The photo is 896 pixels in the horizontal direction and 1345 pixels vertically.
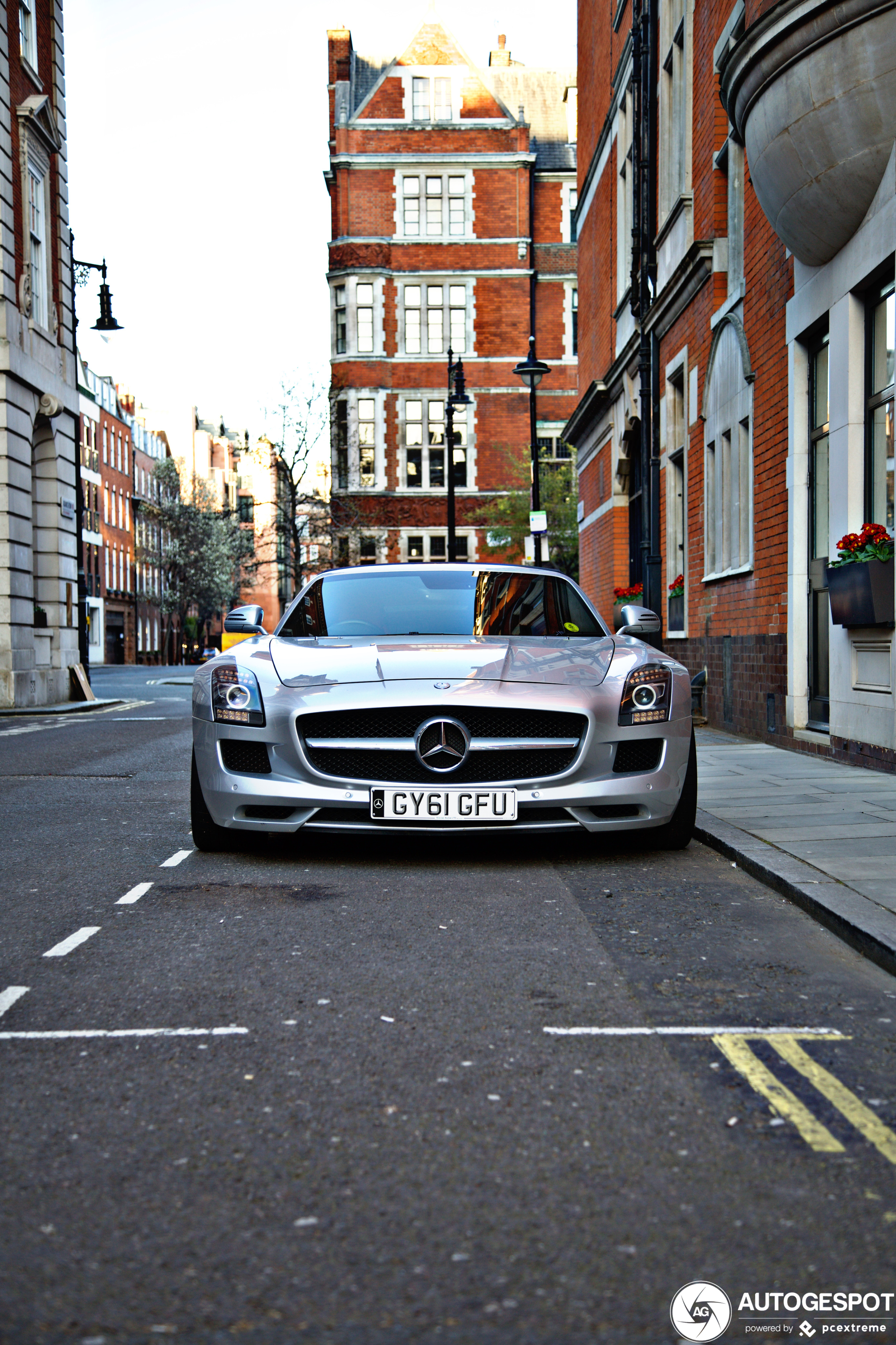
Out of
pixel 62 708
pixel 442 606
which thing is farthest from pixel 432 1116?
pixel 62 708

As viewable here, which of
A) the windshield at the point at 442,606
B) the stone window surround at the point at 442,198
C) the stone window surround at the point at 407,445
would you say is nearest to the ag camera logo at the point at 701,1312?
the windshield at the point at 442,606

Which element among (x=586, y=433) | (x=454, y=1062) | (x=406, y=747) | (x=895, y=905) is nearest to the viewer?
(x=454, y=1062)

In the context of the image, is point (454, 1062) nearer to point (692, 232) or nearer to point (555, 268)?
point (692, 232)

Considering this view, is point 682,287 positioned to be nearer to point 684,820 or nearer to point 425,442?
point 684,820

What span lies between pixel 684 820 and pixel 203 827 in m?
2.29

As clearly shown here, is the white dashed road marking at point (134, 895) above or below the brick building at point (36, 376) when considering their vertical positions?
below

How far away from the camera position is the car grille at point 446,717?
230 inches

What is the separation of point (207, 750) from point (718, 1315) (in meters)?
4.35

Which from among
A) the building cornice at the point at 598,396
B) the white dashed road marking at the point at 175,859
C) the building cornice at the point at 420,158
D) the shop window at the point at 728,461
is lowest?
the white dashed road marking at the point at 175,859

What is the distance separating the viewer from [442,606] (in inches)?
287

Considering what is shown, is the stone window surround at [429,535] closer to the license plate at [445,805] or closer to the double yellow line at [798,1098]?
the license plate at [445,805]

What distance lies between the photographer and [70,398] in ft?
85.7

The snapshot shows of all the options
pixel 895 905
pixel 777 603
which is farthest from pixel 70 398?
pixel 895 905

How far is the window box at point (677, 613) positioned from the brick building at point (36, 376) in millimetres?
10769
